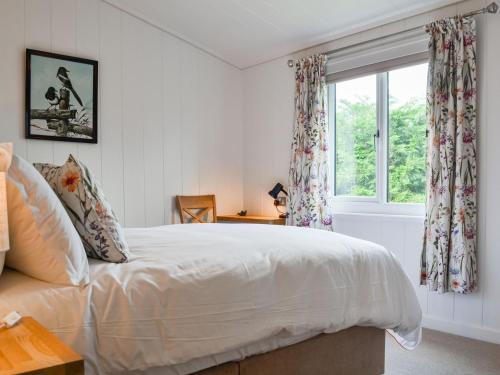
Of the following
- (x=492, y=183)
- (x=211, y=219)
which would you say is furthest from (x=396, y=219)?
(x=211, y=219)

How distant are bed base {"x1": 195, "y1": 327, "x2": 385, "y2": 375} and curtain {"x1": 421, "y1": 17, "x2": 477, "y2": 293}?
1026mm

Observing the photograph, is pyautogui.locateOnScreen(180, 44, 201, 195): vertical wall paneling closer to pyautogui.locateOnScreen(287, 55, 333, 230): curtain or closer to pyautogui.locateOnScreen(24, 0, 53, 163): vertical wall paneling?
pyautogui.locateOnScreen(287, 55, 333, 230): curtain

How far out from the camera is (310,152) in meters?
3.82

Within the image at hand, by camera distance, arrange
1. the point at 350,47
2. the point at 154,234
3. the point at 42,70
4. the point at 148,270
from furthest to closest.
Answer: the point at 350,47, the point at 42,70, the point at 154,234, the point at 148,270

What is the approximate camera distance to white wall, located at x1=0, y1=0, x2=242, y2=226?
3.23 metres

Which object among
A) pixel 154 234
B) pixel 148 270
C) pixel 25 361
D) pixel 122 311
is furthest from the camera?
pixel 154 234

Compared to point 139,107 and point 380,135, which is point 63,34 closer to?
point 139,107

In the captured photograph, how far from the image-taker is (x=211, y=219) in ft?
14.3

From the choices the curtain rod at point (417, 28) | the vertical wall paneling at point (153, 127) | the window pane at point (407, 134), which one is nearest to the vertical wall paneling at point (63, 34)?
→ the vertical wall paneling at point (153, 127)

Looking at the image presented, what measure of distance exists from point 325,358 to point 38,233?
127cm

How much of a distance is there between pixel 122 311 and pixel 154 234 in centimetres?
108

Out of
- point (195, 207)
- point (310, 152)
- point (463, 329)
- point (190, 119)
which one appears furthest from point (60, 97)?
point (463, 329)

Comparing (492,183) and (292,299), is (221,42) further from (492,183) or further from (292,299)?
(292,299)

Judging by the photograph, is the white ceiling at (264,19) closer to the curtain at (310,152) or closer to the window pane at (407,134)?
the curtain at (310,152)
